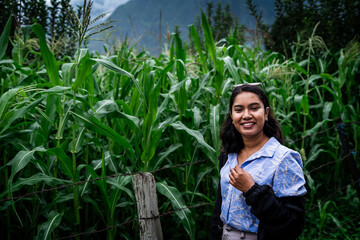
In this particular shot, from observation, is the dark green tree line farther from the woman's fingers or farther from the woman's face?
the woman's fingers

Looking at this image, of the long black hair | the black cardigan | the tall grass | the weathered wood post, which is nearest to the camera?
the black cardigan

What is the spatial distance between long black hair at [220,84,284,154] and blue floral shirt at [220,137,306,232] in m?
0.08

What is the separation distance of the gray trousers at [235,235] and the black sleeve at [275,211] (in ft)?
0.32

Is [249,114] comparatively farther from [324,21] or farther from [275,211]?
[324,21]

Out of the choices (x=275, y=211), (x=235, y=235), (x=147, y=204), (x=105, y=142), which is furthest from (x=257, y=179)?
(x=105, y=142)

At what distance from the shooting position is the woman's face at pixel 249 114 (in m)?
1.36

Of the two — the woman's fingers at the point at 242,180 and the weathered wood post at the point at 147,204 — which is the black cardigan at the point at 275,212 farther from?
the weathered wood post at the point at 147,204

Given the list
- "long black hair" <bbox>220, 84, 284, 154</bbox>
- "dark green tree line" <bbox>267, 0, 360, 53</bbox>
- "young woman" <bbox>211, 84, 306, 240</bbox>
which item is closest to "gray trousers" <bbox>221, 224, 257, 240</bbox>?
"young woman" <bbox>211, 84, 306, 240</bbox>

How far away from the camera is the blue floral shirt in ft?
3.98

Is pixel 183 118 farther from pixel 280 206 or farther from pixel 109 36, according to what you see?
pixel 109 36

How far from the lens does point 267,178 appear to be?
4.13ft

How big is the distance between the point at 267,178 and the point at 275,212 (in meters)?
0.16

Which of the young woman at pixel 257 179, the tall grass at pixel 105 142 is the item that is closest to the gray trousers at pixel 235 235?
the young woman at pixel 257 179

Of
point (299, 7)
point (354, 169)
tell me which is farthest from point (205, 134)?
point (299, 7)
